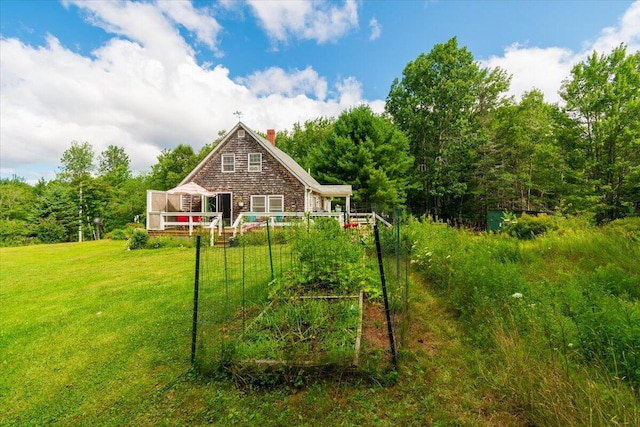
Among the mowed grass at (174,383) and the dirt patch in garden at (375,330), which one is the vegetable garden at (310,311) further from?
the mowed grass at (174,383)

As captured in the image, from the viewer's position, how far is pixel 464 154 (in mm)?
25906

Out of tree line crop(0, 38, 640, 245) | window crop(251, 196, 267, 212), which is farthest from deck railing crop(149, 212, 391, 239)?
tree line crop(0, 38, 640, 245)

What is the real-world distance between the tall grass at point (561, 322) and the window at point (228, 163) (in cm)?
1391

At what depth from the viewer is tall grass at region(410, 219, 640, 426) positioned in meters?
2.01

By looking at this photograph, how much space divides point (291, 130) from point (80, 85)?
22.9 metres

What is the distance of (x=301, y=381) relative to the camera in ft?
9.20

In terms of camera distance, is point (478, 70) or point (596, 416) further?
point (478, 70)

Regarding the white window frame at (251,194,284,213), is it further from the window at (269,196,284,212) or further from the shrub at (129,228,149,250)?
the shrub at (129,228,149,250)

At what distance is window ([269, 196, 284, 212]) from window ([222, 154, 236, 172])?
2.75 metres

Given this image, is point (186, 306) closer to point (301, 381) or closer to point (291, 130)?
point (301, 381)

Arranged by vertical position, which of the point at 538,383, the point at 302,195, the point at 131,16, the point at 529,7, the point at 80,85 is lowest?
the point at 538,383

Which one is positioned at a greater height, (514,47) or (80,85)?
(514,47)

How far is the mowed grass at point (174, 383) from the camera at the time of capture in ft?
8.02

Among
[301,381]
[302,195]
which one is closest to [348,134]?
[302,195]
